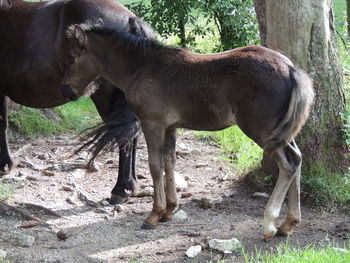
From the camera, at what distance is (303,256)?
13.7ft

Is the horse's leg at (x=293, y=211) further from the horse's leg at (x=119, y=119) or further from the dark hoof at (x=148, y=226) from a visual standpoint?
the horse's leg at (x=119, y=119)

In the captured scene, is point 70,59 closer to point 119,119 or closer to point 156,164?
point 119,119

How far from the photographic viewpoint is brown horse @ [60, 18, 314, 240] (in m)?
4.57

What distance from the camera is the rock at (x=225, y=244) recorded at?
4633 mm

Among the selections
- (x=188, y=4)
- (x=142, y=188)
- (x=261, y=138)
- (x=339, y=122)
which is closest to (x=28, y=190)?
(x=142, y=188)

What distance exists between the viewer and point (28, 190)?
243 inches

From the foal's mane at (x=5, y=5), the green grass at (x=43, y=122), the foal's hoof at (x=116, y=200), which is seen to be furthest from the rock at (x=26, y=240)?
the green grass at (x=43, y=122)

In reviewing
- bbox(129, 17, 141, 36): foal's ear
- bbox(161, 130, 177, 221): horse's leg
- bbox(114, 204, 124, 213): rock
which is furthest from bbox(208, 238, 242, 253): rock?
bbox(129, 17, 141, 36): foal's ear

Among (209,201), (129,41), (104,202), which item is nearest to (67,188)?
(104,202)

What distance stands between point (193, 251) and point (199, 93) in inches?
47.5

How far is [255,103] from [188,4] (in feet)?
16.0

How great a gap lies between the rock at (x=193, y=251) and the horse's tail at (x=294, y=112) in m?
0.93

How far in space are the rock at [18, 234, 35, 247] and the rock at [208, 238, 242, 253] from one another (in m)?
1.39

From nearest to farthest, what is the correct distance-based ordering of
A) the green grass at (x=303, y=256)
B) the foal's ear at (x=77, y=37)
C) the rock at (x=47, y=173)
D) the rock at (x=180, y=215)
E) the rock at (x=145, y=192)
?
the green grass at (x=303, y=256), the foal's ear at (x=77, y=37), the rock at (x=180, y=215), the rock at (x=145, y=192), the rock at (x=47, y=173)
